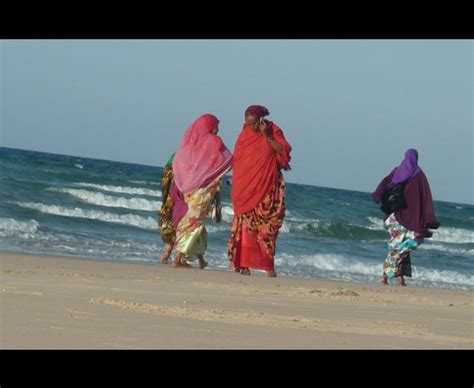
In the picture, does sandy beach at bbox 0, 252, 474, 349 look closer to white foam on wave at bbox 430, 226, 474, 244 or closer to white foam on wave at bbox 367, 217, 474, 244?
white foam on wave at bbox 367, 217, 474, 244

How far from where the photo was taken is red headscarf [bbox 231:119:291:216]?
1531 cm

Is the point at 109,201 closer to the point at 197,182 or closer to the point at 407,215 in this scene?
the point at 407,215

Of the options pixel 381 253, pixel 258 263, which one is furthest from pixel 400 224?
pixel 381 253

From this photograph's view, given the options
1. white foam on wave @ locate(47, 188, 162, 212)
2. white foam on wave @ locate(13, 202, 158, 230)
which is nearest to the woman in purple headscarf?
white foam on wave @ locate(13, 202, 158, 230)

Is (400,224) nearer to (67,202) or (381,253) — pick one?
(381,253)

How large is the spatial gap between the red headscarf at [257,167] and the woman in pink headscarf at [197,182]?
1.72ft

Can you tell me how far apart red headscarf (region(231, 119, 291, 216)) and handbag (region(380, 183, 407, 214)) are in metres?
2.07

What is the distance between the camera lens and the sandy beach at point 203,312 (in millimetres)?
7562

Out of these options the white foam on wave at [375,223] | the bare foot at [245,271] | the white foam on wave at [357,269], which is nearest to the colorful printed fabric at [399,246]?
the bare foot at [245,271]

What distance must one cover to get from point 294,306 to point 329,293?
2171 millimetres

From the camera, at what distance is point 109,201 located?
3478cm

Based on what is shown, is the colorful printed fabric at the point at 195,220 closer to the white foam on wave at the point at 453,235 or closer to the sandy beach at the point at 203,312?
the sandy beach at the point at 203,312

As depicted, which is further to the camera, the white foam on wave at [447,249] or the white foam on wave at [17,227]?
the white foam on wave at [447,249]

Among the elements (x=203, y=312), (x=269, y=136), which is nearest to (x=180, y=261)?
(x=269, y=136)
